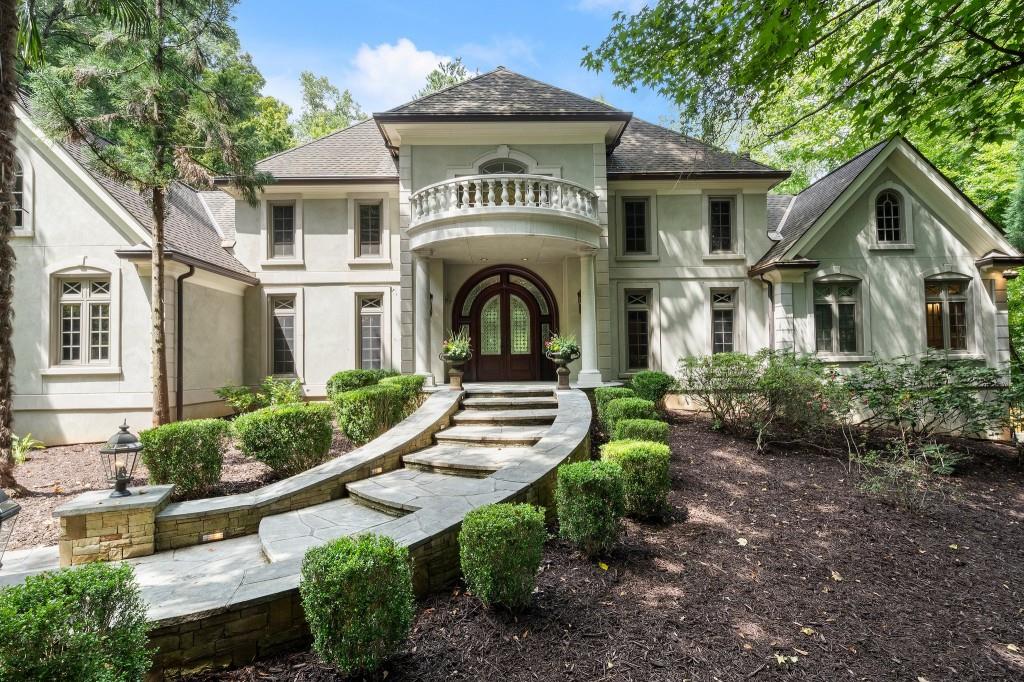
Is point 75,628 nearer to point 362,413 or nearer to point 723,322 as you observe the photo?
point 362,413

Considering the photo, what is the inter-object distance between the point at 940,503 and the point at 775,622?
15.1ft

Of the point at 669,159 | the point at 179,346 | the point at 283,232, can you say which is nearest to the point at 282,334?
the point at 179,346

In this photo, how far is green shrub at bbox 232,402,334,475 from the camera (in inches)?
249

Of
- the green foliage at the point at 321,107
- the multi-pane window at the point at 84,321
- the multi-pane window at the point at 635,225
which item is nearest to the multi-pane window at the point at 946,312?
the multi-pane window at the point at 635,225

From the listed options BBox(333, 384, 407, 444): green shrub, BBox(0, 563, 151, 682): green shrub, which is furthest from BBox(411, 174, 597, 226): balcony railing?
BBox(0, 563, 151, 682): green shrub

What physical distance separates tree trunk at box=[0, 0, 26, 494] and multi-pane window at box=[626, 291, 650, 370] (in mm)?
12611

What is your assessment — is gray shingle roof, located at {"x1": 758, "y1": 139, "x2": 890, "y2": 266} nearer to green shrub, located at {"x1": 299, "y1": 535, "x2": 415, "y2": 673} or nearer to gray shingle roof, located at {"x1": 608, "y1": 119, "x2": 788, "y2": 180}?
gray shingle roof, located at {"x1": 608, "y1": 119, "x2": 788, "y2": 180}

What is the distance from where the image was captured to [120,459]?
492 centimetres

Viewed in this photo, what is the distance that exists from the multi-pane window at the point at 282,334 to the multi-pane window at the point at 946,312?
58.5 feet

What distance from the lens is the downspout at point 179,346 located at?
393 inches

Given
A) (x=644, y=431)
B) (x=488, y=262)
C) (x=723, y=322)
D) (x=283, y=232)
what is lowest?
(x=644, y=431)

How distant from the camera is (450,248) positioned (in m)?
10.8

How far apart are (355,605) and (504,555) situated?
1114mm

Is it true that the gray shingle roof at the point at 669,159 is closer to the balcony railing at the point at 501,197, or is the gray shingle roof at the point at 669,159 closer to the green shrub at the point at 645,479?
the balcony railing at the point at 501,197
